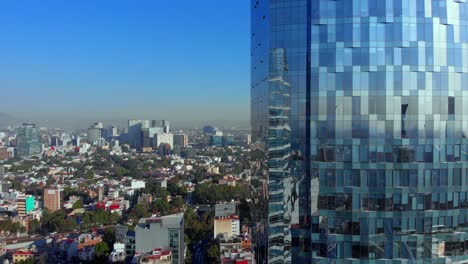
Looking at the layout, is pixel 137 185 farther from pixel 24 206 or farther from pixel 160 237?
pixel 160 237

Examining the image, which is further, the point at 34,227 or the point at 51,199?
the point at 51,199

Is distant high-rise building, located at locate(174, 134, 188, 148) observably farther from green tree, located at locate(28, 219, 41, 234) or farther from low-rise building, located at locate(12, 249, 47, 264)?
low-rise building, located at locate(12, 249, 47, 264)

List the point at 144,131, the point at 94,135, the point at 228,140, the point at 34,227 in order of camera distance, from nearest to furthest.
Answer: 1. the point at 34,227
2. the point at 228,140
3. the point at 144,131
4. the point at 94,135

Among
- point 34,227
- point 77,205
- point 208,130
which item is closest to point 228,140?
point 208,130

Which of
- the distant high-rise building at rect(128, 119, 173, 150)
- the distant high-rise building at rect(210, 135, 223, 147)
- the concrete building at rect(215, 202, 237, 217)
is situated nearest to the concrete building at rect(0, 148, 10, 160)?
the distant high-rise building at rect(128, 119, 173, 150)

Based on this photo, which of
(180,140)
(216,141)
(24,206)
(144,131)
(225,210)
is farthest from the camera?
(180,140)

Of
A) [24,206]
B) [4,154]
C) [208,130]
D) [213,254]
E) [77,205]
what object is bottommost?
[77,205]

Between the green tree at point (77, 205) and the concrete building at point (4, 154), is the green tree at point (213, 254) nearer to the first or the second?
the green tree at point (77, 205)

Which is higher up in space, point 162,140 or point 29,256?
point 162,140
